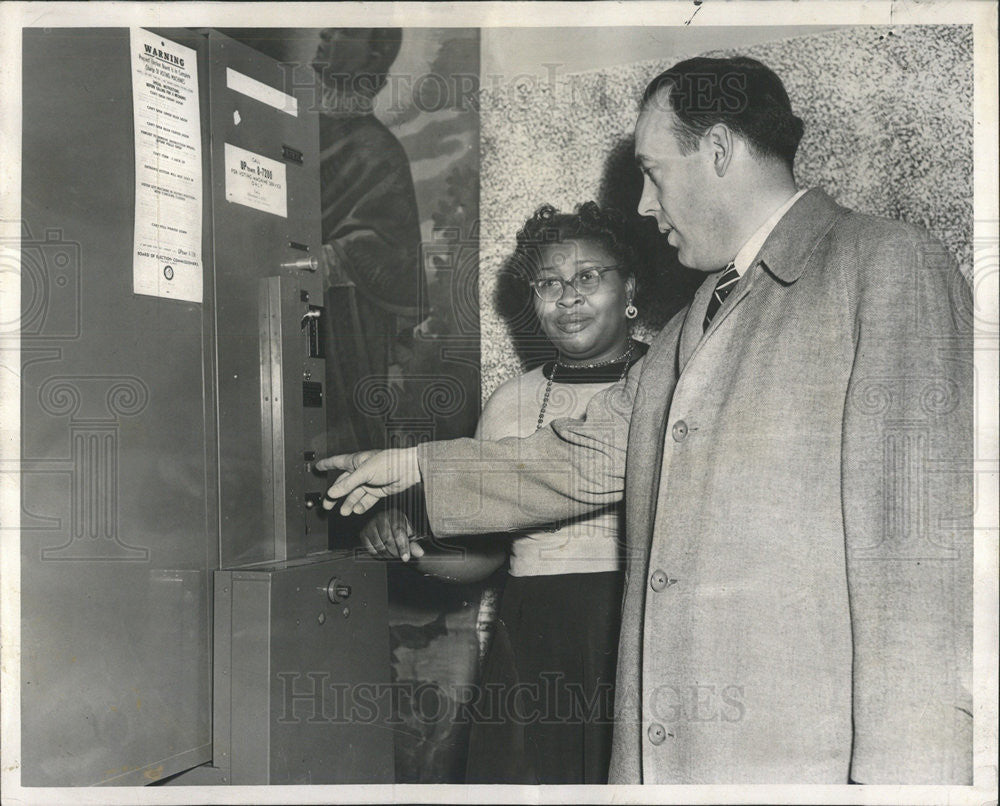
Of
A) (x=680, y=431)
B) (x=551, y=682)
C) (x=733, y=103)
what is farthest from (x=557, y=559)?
(x=733, y=103)

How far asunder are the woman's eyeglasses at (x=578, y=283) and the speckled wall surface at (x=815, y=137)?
0.52 ft

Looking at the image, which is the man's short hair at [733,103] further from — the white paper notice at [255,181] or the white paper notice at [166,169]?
the white paper notice at [166,169]

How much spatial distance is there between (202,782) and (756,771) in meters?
0.88

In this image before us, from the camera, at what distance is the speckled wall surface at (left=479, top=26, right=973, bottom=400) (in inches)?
70.1

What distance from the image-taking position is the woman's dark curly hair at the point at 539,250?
6.35 feet

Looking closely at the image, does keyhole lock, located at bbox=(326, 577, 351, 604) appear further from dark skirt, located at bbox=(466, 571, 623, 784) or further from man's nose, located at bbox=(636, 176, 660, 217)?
man's nose, located at bbox=(636, 176, 660, 217)

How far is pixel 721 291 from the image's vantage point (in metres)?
1.50

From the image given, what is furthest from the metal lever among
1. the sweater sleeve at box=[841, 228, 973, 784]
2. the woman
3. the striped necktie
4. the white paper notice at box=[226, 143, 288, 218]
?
the sweater sleeve at box=[841, 228, 973, 784]

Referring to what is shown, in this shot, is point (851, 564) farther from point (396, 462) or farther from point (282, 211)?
point (282, 211)

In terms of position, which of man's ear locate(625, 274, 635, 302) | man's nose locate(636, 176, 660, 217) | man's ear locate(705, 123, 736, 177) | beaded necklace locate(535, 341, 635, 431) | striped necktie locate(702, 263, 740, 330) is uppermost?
man's ear locate(705, 123, 736, 177)

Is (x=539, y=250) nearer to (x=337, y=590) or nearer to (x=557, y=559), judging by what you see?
(x=557, y=559)

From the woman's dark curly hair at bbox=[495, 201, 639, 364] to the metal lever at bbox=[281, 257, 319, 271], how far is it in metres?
0.51

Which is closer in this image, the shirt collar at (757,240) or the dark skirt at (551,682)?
the shirt collar at (757,240)

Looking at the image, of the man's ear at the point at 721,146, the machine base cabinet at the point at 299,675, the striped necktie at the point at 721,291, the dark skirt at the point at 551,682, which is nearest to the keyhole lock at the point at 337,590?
the machine base cabinet at the point at 299,675
